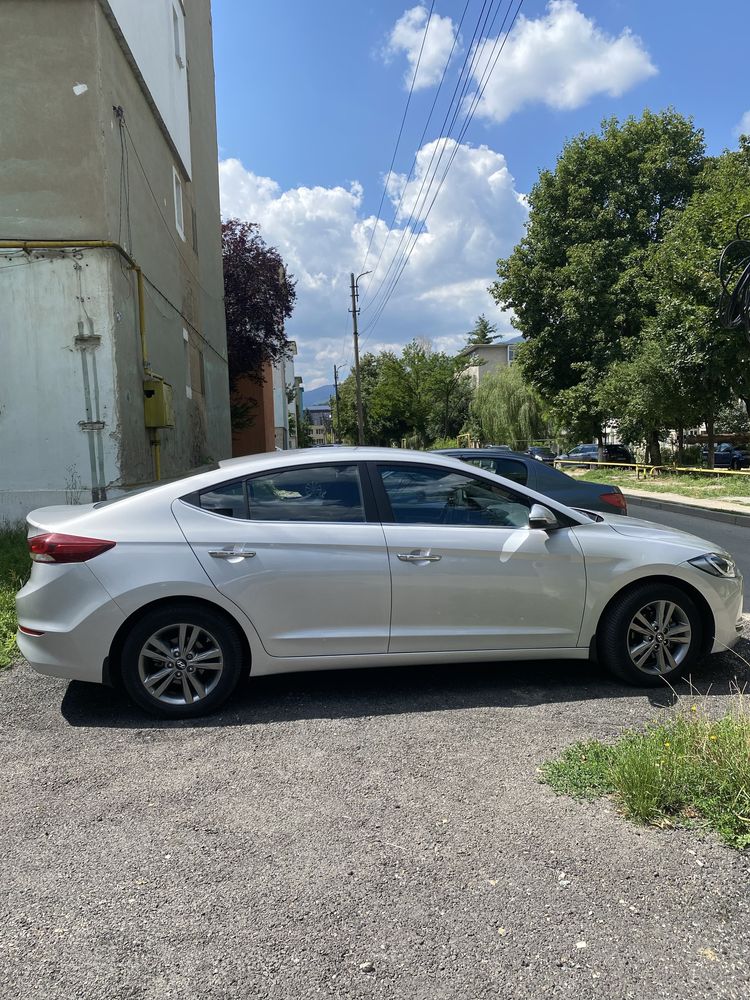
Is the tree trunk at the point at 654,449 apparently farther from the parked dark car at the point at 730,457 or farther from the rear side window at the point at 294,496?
the rear side window at the point at 294,496

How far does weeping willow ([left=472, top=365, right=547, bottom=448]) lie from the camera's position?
1924 inches

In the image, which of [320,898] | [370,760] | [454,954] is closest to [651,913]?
[454,954]

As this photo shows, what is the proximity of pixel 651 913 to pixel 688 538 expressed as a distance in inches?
114

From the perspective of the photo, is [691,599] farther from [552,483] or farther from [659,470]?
[659,470]

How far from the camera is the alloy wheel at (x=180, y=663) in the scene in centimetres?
406

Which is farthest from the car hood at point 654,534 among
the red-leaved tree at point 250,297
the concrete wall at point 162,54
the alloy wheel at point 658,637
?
the red-leaved tree at point 250,297

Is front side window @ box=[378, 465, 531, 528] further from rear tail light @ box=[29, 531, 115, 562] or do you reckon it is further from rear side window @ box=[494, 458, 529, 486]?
rear side window @ box=[494, 458, 529, 486]

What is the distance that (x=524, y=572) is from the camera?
4.39 metres

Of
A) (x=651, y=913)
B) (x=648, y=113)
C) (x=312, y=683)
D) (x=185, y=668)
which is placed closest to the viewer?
(x=651, y=913)

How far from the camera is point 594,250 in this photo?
30922mm

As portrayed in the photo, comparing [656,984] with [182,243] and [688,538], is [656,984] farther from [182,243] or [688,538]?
[182,243]

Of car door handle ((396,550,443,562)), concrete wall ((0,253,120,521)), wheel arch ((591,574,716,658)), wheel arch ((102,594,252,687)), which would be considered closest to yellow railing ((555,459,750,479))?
concrete wall ((0,253,120,521))

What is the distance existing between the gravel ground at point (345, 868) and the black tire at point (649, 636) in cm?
35

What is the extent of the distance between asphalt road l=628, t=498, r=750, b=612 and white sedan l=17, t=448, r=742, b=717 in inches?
110
